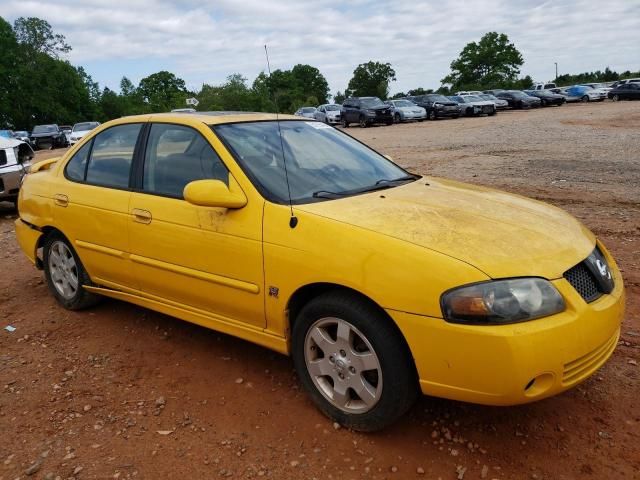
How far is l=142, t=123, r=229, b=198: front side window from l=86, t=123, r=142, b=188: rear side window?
0.69 feet

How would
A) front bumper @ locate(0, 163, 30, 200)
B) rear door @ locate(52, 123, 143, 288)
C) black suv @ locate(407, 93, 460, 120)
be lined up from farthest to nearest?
black suv @ locate(407, 93, 460, 120), front bumper @ locate(0, 163, 30, 200), rear door @ locate(52, 123, 143, 288)

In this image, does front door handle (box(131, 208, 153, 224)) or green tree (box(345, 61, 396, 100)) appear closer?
front door handle (box(131, 208, 153, 224))

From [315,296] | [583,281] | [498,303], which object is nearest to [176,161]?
[315,296]

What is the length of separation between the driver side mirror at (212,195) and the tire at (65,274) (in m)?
1.76

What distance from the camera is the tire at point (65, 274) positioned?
4.43 meters

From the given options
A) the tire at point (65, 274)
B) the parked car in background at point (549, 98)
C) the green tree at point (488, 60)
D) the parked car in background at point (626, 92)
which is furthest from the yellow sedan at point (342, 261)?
the green tree at point (488, 60)

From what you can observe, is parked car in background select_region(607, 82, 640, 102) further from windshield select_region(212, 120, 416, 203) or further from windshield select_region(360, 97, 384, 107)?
windshield select_region(212, 120, 416, 203)

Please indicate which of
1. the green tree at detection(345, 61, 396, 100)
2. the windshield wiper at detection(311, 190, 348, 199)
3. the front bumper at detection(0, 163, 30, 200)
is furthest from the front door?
the green tree at detection(345, 61, 396, 100)

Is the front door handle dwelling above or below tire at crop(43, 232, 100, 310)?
above

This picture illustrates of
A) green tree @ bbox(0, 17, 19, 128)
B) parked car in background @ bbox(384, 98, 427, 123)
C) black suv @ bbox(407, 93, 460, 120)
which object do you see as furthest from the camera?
green tree @ bbox(0, 17, 19, 128)

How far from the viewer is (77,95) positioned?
222 ft

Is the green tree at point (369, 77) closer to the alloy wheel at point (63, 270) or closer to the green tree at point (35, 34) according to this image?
the green tree at point (35, 34)

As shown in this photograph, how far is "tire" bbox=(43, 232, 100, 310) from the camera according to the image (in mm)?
4426

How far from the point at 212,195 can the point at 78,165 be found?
1949 millimetres
